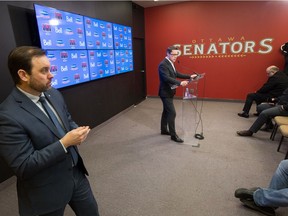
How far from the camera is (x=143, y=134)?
362cm

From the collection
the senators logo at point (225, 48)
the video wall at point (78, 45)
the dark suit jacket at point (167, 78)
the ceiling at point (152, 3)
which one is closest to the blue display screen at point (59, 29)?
the video wall at point (78, 45)

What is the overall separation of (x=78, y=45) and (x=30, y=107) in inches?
95.8

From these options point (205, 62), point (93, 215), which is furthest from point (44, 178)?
point (205, 62)

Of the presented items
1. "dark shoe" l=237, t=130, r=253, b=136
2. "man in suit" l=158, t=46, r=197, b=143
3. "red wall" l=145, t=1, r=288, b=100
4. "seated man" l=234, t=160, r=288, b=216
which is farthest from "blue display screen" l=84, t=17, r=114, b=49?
"seated man" l=234, t=160, r=288, b=216

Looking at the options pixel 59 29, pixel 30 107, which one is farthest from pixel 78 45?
pixel 30 107

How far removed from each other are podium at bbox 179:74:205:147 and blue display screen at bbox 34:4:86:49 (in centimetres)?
192

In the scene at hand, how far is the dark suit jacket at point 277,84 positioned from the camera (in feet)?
12.2

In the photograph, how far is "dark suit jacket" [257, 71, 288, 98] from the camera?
3.73 m

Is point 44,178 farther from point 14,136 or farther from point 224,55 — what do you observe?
point 224,55

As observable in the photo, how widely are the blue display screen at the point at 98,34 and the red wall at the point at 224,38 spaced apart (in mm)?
2401

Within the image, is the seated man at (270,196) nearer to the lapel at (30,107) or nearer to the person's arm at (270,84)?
the lapel at (30,107)

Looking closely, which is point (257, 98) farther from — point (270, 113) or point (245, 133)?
point (245, 133)

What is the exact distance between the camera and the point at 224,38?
5.19 metres

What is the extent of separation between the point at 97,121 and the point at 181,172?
2.12 meters
